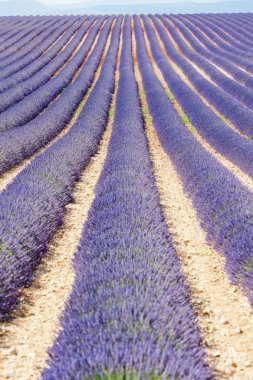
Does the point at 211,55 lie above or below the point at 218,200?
above

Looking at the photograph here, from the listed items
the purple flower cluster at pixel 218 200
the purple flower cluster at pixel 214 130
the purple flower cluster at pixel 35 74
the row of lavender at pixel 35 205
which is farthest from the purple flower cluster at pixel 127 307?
the purple flower cluster at pixel 35 74

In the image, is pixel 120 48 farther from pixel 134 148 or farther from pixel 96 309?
pixel 96 309

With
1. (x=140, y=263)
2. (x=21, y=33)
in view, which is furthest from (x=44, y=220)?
(x=21, y=33)

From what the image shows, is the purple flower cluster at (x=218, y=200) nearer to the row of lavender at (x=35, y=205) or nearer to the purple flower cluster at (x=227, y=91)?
the row of lavender at (x=35, y=205)

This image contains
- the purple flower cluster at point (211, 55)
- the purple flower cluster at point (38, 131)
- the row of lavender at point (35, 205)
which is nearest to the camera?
the row of lavender at point (35, 205)

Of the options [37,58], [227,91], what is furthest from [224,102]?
[37,58]

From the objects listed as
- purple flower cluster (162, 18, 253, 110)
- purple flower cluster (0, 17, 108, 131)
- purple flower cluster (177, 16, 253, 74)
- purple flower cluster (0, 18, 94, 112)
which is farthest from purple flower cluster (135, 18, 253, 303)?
purple flower cluster (177, 16, 253, 74)

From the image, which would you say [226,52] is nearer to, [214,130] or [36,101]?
[36,101]
